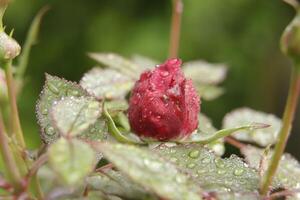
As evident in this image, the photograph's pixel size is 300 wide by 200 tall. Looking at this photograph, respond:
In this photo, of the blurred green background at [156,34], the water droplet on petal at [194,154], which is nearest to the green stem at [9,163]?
the water droplet on petal at [194,154]

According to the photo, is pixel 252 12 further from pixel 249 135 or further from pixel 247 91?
pixel 249 135

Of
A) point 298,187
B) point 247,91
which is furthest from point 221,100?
point 298,187

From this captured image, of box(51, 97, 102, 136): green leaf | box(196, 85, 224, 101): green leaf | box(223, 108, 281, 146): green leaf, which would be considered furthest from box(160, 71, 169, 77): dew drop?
box(196, 85, 224, 101): green leaf

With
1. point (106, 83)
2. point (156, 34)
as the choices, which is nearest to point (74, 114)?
point (106, 83)

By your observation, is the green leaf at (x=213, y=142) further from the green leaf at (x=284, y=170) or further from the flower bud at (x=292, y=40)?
the flower bud at (x=292, y=40)

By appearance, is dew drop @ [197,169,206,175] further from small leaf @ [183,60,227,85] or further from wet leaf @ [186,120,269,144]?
small leaf @ [183,60,227,85]

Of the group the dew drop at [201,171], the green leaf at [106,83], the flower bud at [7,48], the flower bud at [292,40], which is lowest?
the green leaf at [106,83]

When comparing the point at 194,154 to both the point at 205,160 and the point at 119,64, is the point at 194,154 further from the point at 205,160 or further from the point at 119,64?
Answer: the point at 119,64
